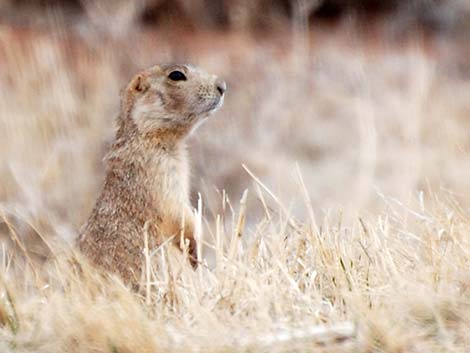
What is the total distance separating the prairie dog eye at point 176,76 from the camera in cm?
737

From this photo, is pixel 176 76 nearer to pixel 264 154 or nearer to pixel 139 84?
pixel 139 84

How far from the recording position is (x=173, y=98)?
24.0 ft

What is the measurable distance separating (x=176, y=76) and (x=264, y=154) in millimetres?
6654

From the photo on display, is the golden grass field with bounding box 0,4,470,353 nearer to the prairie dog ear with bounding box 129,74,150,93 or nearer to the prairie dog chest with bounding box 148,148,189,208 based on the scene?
the prairie dog chest with bounding box 148,148,189,208

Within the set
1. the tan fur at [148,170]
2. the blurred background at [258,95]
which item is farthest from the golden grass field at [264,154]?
the tan fur at [148,170]

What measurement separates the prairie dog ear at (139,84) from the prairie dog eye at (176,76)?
0.13 m

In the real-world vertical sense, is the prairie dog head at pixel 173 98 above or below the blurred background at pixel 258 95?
above

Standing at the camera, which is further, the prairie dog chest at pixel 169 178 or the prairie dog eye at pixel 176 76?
the prairie dog eye at pixel 176 76

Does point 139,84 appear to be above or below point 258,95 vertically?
above

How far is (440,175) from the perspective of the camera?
12766 millimetres

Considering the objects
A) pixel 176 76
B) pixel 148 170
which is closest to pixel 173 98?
pixel 176 76

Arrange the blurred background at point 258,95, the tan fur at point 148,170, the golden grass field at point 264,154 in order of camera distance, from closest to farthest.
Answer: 1. the golden grass field at point 264,154
2. the tan fur at point 148,170
3. the blurred background at point 258,95

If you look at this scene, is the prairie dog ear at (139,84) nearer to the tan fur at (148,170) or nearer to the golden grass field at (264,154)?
the tan fur at (148,170)

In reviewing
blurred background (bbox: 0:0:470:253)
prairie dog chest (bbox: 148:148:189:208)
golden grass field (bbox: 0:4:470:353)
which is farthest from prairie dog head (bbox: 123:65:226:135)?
blurred background (bbox: 0:0:470:253)
